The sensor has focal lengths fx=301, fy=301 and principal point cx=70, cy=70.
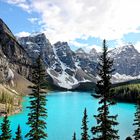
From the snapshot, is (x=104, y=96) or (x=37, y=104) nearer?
(x=104, y=96)

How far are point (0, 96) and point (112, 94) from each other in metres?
172

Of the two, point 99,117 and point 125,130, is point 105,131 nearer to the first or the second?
point 99,117

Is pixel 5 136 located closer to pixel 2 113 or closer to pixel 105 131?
pixel 105 131

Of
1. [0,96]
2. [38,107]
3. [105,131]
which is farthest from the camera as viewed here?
[0,96]

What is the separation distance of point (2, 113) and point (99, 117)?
429 ft

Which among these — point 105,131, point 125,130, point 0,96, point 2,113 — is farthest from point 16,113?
point 105,131

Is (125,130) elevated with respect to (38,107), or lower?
lower

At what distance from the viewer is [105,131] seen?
29.5m

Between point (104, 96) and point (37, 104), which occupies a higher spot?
point (104, 96)

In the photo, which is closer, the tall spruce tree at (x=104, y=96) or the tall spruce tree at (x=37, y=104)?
the tall spruce tree at (x=104, y=96)

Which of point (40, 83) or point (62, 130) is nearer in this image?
point (40, 83)

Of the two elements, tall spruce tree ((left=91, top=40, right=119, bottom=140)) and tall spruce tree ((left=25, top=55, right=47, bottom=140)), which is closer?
tall spruce tree ((left=91, top=40, right=119, bottom=140))

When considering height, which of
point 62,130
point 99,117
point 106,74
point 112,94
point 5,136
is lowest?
point 62,130

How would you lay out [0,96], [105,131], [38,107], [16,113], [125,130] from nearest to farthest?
1. [105,131]
2. [38,107]
3. [125,130]
4. [16,113]
5. [0,96]
